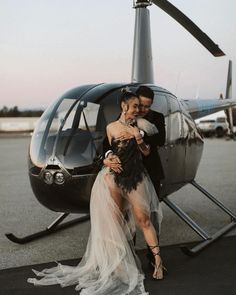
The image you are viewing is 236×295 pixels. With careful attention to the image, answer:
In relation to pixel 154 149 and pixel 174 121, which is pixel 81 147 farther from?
pixel 174 121

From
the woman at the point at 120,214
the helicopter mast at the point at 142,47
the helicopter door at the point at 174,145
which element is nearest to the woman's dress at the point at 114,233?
the woman at the point at 120,214

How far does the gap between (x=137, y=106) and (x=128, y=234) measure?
3.88 ft

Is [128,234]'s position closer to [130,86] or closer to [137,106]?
[137,106]

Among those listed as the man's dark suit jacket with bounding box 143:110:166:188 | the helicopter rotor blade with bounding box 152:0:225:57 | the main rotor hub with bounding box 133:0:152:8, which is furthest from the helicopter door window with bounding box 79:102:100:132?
the helicopter rotor blade with bounding box 152:0:225:57

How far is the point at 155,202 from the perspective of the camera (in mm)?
4066

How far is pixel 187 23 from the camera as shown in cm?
668

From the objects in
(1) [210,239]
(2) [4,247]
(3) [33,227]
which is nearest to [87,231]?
(3) [33,227]

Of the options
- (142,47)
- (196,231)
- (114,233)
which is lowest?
(196,231)

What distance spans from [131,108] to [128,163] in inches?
19.1

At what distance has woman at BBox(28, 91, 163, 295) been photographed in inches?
150

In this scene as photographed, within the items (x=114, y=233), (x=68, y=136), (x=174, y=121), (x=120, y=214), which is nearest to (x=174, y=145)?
(x=174, y=121)

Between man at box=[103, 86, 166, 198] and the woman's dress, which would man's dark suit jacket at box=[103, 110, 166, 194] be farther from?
the woman's dress

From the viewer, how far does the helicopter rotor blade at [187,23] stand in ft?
21.6

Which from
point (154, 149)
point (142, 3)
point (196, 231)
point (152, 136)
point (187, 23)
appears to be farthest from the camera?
point (187, 23)
